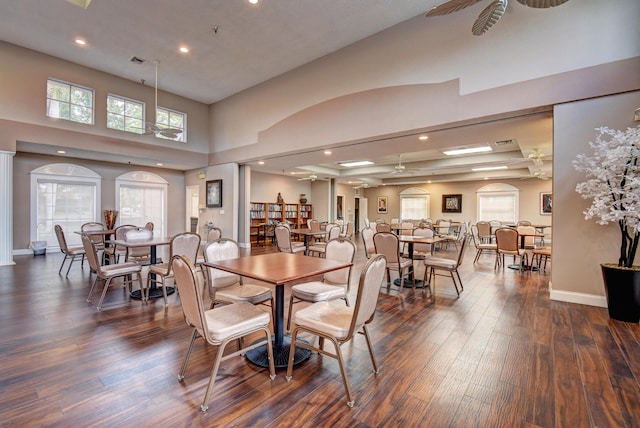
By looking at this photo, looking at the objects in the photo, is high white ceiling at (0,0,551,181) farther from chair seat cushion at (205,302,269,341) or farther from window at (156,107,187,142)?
chair seat cushion at (205,302,269,341)

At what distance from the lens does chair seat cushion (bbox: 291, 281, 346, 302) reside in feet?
9.25

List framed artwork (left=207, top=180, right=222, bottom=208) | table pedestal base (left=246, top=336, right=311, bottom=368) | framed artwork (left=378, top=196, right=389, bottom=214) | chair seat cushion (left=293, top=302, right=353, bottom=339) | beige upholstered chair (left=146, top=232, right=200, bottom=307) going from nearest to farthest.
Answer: chair seat cushion (left=293, top=302, right=353, bottom=339) → table pedestal base (left=246, top=336, right=311, bottom=368) → beige upholstered chair (left=146, top=232, right=200, bottom=307) → framed artwork (left=207, top=180, right=222, bottom=208) → framed artwork (left=378, top=196, right=389, bottom=214)

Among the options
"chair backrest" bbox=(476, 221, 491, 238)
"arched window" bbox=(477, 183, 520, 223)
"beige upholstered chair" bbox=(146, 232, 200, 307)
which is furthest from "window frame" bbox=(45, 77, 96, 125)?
"arched window" bbox=(477, 183, 520, 223)

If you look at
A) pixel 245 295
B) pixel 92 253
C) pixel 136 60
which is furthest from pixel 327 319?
pixel 136 60

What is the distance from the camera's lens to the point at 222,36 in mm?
5633

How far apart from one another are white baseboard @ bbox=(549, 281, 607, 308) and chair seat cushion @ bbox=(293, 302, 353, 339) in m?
3.51

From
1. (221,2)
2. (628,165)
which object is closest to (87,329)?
(221,2)

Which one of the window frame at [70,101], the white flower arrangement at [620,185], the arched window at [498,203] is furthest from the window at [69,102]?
the arched window at [498,203]

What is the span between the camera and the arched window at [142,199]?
9477 millimetres

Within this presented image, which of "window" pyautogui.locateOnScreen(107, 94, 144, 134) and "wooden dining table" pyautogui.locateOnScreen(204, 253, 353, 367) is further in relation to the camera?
"window" pyautogui.locateOnScreen(107, 94, 144, 134)

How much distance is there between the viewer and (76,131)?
7.00m

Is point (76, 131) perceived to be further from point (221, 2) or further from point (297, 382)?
point (297, 382)

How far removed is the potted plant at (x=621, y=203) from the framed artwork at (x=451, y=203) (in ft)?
35.5

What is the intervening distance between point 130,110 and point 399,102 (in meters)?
7.30
